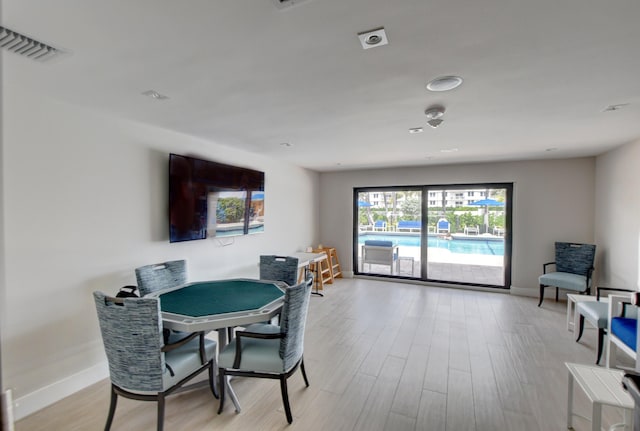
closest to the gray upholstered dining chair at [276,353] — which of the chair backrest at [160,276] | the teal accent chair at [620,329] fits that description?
the chair backrest at [160,276]

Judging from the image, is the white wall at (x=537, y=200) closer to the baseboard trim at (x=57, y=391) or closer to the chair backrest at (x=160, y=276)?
the chair backrest at (x=160, y=276)

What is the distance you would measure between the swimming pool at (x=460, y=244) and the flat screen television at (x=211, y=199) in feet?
10.7

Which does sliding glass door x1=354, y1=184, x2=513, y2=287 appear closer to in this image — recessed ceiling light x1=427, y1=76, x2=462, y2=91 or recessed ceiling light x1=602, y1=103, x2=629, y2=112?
recessed ceiling light x1=602, y1=103, x2=629, y2=112

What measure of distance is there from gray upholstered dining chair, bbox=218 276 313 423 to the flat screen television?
5.29 feet

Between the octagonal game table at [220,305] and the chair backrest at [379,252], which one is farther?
the chair backrest at [379,252]

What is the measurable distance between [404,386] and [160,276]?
2567 millimetres

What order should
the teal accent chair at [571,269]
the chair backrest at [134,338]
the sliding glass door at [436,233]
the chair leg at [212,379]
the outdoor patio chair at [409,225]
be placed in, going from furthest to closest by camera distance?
the outdoor patio chair at [409,225], the sliding glass door at [436,233], the teal accent chair at [571,269], the chair leg at [212,379], the chair backrest at [134,338]

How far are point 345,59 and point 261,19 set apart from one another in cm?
58

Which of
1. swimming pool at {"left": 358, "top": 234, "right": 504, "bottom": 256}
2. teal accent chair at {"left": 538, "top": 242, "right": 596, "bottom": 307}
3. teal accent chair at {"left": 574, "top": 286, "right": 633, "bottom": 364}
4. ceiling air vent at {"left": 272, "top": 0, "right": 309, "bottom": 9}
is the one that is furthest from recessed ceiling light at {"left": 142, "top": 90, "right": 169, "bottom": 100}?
teal accent chair at {"left": 538, "top": 242, "right": 596, "bottom": 307}

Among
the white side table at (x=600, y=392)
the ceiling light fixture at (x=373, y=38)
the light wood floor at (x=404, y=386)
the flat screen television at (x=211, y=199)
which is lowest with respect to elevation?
the light wood floor at (x=404, y=386)

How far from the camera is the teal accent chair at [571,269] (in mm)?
4499

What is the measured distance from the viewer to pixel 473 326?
411 cm

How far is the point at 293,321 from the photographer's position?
7.95ft

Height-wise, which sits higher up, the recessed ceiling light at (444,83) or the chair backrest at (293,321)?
the recessed ceiling light at (444,83)
